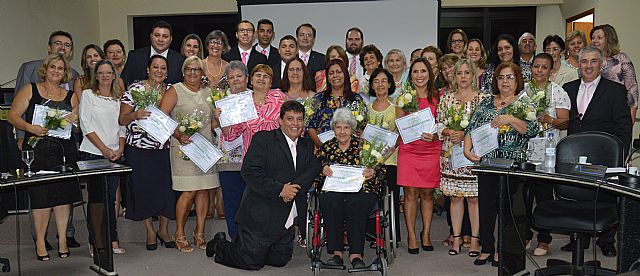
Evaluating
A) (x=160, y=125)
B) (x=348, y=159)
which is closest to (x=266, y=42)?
(x=160, y=125)

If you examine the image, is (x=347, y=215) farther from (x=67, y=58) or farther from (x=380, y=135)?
(x=67, y=58)

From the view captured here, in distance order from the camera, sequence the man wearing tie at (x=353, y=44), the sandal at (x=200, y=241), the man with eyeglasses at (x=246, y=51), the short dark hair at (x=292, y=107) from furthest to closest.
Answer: the man wearing tie at (x=353, y=44), the man with eyeglasses at (x=246, y=51), the sandal at (x=200, y=241), the short dark hair at (x=292, y=107)

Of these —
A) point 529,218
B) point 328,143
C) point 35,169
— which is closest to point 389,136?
point 328,143

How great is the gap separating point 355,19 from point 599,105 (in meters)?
5.46

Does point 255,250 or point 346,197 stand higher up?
point 346,197

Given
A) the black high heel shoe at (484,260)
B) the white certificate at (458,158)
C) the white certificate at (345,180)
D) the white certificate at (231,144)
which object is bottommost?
the black high heel shoe at (484,260)

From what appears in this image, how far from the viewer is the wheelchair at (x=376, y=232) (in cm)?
424

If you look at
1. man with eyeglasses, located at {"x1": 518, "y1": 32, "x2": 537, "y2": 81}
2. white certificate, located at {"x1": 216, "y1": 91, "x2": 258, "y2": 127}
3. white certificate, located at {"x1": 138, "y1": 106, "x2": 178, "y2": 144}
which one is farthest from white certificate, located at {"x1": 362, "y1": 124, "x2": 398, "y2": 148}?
man with eyeglasses, located at {"x1": 518, "y1": 32, "x2": 537, "y2": 81}

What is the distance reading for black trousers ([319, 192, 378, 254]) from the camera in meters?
4.36

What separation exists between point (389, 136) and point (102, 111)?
228cm

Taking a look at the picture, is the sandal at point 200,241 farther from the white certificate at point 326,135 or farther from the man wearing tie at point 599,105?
the man wearing tie at point 599,105

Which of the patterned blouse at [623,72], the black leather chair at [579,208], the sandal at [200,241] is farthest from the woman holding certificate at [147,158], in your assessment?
the patterned blouse at [623,72]

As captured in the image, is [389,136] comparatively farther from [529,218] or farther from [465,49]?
[465,49]

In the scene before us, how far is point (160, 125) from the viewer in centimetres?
471
